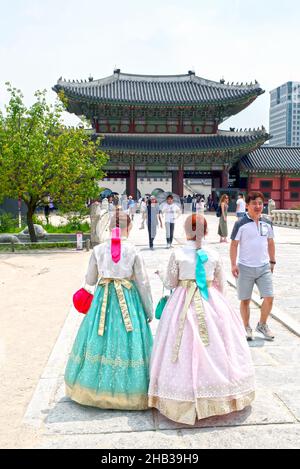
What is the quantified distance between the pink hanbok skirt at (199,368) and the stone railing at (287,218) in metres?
21.1

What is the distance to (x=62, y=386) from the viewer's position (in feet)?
14.1

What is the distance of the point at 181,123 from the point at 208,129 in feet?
7.53

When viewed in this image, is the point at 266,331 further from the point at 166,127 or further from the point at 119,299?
the point at 166,127

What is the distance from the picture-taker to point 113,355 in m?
3.69

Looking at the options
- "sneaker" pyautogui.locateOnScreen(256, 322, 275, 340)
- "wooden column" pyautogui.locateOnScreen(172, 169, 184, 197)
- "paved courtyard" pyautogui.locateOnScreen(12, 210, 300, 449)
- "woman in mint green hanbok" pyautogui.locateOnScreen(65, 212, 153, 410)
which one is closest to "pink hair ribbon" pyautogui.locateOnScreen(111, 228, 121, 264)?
"woman in mint green hanbok" pyautogui.locateOnScreen(65, 212, 153, 410)

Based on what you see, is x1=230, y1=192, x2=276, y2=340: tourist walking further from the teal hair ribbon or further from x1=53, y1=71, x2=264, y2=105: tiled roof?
x1=53, y1=71, x2=264, y2=105: tiled roof

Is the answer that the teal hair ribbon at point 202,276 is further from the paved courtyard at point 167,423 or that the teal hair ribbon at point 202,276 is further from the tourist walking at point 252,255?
the tourist walking at point 252,255

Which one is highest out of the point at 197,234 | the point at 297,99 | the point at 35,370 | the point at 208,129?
the point at 297,99

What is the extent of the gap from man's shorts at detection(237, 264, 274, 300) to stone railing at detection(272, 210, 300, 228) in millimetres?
19204

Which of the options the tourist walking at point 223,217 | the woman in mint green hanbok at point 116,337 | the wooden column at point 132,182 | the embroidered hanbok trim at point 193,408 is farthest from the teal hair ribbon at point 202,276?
the wooden column at point 132,182

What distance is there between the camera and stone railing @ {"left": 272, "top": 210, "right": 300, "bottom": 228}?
78.6 feet

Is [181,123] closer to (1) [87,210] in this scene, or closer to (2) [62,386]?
(1) [87,210]

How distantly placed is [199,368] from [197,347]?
0.16m

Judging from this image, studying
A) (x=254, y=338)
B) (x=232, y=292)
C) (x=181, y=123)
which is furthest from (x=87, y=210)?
(x=181, y=123)
